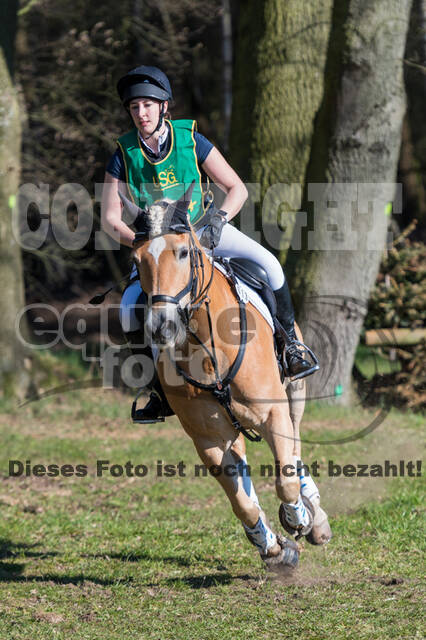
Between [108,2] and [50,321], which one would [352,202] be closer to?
[108,2]

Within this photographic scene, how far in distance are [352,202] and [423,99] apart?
1514cm

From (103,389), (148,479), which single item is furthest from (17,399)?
(148,479)

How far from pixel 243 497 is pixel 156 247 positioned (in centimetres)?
199

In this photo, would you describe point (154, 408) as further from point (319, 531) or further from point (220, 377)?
point (319, 531)

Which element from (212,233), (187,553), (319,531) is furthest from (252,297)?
(187,553)

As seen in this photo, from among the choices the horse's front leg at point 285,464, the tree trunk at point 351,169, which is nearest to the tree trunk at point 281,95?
the tree trunk at point 351,169

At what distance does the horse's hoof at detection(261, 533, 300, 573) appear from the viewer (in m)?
5.52

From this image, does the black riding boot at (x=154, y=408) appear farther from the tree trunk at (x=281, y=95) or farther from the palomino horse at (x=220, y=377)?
the tree trunk at (x=281, y=95)

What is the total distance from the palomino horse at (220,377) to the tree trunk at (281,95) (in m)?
5.67

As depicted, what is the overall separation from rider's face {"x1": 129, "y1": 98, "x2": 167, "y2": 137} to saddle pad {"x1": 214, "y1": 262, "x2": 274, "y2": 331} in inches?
39.4

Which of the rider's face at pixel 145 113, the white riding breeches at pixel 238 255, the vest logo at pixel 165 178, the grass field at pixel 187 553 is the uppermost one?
the rider's face at pixel 145 113

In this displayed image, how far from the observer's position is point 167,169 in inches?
207

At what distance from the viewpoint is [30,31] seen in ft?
58.7

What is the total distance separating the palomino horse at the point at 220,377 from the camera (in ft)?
14.5
